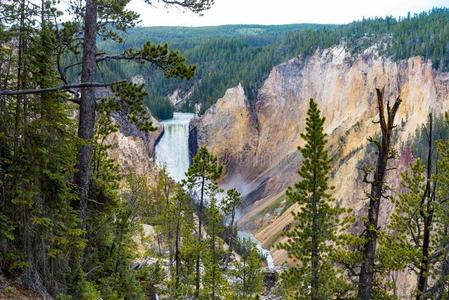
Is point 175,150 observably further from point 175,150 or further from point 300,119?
point 300,119

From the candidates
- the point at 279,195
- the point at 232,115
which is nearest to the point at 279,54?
the point at 232,115

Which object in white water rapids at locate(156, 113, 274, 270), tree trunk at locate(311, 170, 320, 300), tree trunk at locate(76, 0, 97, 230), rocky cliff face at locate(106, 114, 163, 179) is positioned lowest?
white water rapids at locate(156, 113, 274, 270)

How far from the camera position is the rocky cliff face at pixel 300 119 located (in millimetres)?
67375

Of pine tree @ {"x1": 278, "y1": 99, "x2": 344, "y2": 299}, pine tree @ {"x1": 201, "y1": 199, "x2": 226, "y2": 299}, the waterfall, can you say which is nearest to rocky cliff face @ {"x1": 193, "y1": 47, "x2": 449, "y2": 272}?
the waterfall

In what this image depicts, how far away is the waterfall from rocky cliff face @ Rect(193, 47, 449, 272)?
4.38m

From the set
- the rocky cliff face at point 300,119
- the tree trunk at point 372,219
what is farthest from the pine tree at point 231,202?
the tree trunk at point 372,219

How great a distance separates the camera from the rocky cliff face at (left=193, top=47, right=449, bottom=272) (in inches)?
2653

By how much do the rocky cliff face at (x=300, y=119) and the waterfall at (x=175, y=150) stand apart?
438 cm

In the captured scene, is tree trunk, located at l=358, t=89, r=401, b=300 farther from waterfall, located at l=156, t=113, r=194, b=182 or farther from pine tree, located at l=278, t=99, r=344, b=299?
waterfall, located at l=156, t=113, r=194, b=182

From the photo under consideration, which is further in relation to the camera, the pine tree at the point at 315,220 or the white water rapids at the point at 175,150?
the white water rapids at the point at 175,150

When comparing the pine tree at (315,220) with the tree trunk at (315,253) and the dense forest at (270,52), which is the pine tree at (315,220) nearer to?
the tree trunk at (315,253)

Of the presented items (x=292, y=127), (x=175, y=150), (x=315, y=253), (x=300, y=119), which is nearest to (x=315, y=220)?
(x=315, y=253)

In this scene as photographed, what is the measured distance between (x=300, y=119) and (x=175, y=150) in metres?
23.0

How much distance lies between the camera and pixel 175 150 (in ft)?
295
